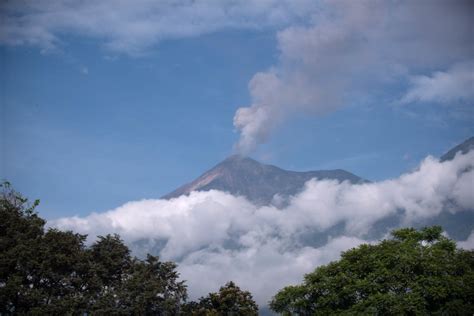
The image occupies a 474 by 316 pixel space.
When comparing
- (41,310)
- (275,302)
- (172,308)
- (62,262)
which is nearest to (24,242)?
(62,262)

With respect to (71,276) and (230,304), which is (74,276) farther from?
(230,304)

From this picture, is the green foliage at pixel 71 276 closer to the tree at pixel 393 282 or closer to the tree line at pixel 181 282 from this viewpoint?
the tree line at pixel 181 282

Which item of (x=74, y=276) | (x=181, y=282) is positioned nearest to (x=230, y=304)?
(x=181, y=282)

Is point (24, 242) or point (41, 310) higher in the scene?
point (24, 242)

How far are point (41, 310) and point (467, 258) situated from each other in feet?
93.6

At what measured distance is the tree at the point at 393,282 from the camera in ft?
104

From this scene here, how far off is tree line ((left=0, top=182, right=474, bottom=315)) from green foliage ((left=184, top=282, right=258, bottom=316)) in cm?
8

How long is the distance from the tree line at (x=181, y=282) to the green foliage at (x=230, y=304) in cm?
8

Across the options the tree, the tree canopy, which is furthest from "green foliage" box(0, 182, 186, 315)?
the tree

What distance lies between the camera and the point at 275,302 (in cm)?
3800

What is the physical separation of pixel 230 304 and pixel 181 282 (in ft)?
13.7

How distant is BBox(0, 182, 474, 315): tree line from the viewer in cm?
3231

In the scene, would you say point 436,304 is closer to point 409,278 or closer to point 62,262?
point 409,278

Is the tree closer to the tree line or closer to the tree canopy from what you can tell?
the tree line
